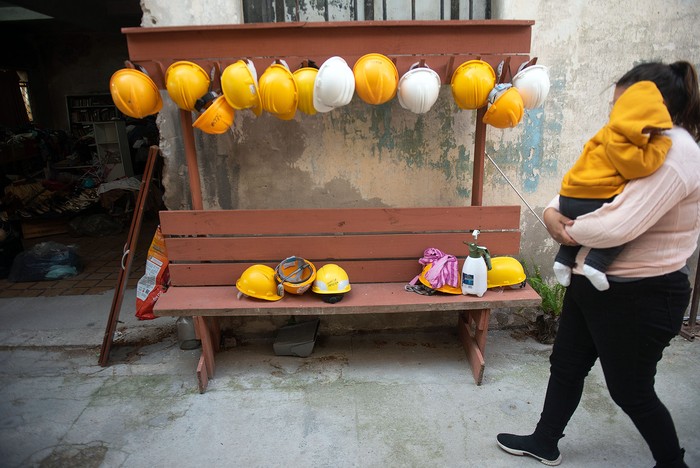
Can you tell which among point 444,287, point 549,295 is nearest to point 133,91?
point 444,287

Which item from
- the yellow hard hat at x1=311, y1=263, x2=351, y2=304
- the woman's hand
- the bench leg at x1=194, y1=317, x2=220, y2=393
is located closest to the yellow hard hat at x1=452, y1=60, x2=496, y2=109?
the woman's hand

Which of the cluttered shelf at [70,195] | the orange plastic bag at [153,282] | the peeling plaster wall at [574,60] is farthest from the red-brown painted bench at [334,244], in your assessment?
the cluttered shelf at [70,195]

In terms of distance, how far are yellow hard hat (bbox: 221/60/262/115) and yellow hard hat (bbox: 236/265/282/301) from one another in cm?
113

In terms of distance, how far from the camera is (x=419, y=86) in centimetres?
278

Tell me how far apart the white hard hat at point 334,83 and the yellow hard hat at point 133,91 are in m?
1.06

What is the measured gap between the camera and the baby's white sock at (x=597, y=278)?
182 cm

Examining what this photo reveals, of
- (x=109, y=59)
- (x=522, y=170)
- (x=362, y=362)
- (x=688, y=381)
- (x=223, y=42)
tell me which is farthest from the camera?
(x=109, y=59)

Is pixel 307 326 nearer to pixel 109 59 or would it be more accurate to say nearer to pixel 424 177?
pixel 424 177

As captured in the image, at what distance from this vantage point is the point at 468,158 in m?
3.64

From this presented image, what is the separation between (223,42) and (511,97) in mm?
1890

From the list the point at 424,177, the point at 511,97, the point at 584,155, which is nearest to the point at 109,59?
the point at 424,177

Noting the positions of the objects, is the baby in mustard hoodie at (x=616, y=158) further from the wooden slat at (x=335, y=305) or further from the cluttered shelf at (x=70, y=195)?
the cluttered shelf at (x=70, y=195)

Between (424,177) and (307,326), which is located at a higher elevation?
(424,177)

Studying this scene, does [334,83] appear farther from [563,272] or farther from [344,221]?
[563,272]
